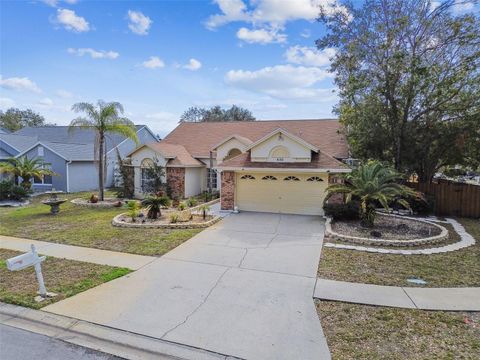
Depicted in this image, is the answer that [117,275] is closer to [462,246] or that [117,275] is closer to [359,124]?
[462,246]

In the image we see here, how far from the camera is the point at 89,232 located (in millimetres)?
10977

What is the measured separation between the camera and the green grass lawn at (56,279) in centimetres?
588

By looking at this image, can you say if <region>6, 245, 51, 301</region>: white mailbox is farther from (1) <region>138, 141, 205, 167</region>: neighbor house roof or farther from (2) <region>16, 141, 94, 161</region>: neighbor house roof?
(2) <region>16, 141, 94, 161</region>: neighbor house roof

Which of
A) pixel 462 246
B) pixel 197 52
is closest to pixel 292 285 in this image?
pixel 462 246

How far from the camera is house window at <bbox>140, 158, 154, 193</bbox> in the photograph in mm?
Result: 19406

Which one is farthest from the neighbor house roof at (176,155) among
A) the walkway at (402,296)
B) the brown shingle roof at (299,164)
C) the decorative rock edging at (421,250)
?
the walkway at (402,296)

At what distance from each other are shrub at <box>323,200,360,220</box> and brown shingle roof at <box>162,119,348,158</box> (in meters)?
7.39

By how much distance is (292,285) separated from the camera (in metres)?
6.56

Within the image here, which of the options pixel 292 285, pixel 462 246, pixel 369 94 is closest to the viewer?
pixel 292 285

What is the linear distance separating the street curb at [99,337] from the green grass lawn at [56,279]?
329 mm

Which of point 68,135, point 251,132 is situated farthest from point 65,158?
point 251,132

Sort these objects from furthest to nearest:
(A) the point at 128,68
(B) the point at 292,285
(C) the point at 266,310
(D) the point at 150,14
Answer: (A) the point at 128,68
(D) the point at 150,14
(B) the point at 292,285
(C) the point at 266,310

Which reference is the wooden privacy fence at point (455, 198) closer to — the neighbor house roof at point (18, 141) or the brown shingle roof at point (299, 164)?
the brown shingle roof at point (299, 164)

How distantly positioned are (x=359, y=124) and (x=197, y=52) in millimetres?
9320
